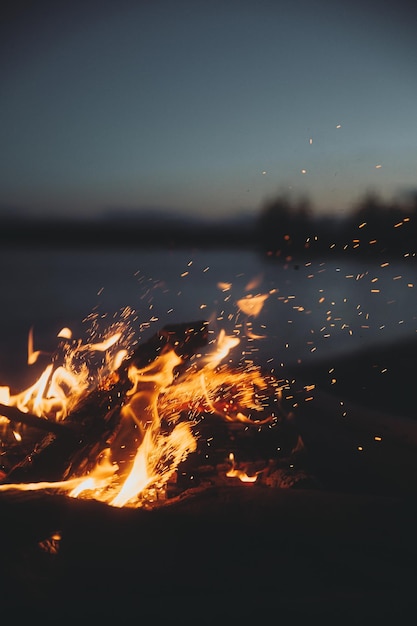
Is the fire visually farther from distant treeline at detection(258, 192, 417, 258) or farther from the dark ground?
distant treeline at detection(258, 192, 417, 258)

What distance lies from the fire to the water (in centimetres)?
434

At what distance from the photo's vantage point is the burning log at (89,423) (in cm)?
349

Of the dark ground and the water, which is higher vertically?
the dark ground

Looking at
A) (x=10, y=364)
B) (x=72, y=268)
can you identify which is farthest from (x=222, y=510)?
(x=72, y=268)

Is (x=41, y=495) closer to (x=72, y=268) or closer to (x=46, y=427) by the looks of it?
(x=46, y=427)

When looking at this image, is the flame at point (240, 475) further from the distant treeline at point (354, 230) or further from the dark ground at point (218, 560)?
the distant treeline at point (354, 230)

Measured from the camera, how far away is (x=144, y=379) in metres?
3.92

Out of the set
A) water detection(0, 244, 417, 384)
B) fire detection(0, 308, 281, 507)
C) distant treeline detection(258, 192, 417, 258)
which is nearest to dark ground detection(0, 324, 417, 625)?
fire detection(0, 308, 281, 507)

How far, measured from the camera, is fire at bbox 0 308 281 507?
3.49 m

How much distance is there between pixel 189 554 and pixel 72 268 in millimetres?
27411

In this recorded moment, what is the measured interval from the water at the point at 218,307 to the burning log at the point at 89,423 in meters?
4.85

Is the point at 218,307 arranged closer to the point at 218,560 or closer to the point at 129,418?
the point at 129,418

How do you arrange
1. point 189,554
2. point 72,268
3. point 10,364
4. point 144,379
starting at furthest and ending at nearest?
point 72,268
point 10,364
point 144,379
point 189,554

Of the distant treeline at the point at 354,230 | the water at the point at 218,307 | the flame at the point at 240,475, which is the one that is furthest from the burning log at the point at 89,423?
the distant treeline at the point at 354,230
